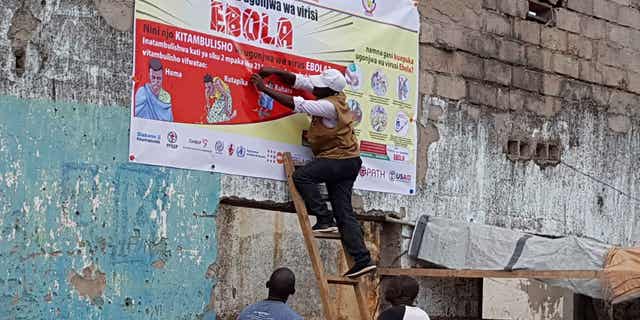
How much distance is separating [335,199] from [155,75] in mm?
1452

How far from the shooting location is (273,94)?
718 centimetres

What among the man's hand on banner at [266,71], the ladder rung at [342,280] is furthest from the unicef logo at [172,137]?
the ladder rung at [342,280]

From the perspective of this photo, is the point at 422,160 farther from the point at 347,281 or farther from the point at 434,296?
the point at 347,281

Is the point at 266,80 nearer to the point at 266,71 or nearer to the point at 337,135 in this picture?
the point at 266,71

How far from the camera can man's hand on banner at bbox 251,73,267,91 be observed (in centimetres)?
720

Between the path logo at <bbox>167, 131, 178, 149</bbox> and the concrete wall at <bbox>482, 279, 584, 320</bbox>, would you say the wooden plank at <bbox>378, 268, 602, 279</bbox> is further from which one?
the path logo at <bbox>167, 131, 178, 149</bbox>

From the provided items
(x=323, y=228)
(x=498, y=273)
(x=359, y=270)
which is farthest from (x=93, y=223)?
(x=498, y=273)

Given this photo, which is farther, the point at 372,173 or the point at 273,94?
the point at 372,173

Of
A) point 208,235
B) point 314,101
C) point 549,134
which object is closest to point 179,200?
point 208,235

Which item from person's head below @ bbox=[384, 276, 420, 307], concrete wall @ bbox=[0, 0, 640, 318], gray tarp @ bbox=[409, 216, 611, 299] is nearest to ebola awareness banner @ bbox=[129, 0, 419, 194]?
concrete wall @ bbox=[0, 0, 640, 318]

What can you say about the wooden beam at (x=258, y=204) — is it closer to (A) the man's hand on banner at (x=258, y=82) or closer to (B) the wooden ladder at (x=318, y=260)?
(B) the wooden ladder at (x=318, y=260)


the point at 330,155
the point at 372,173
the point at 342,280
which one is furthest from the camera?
the point at 372,173

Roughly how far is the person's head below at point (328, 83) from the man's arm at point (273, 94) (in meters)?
0.22

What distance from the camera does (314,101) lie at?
23.6 feet
